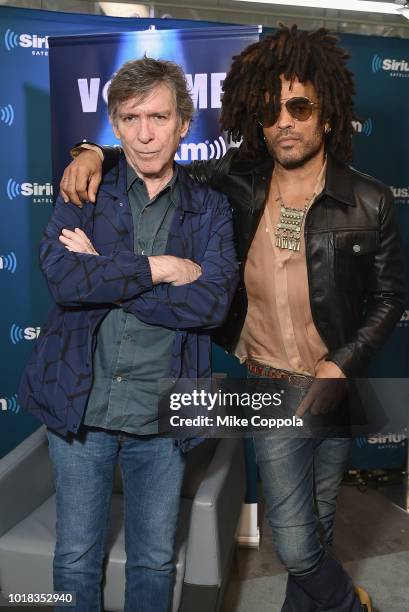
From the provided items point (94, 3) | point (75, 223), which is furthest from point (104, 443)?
point (94, 3)

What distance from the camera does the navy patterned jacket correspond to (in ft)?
5.00

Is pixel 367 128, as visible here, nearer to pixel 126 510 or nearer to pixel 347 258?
pixel 347 258

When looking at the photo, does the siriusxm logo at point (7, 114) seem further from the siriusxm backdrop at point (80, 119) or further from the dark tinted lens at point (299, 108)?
the dark tinted lens at point (299, 108)

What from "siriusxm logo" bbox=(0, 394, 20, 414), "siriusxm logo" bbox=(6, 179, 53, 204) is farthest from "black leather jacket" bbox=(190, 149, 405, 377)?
"siriusxm logo" bbox=(0, 394, 20, 414)

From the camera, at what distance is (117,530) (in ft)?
7.17

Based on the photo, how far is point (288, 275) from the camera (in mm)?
1782

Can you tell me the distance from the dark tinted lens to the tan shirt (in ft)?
0.60

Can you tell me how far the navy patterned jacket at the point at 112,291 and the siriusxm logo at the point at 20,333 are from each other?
185 centimetres

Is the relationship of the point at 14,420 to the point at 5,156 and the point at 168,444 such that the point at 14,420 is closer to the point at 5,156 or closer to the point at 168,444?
the point at 5,156

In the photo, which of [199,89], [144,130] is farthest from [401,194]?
[144,130]

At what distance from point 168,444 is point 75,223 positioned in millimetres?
650

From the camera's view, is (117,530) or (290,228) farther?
(117,530)

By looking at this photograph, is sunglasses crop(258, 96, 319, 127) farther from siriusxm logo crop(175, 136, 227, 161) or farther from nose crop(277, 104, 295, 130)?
siriusxm logo crop(175, 136, 227, 161)

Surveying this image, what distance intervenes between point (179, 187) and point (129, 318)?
0.40 metres
